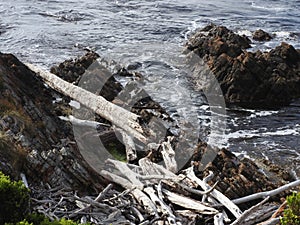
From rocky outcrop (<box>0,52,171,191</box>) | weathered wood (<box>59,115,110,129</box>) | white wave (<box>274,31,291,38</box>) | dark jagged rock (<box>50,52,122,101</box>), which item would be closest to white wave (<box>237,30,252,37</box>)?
white wave (<box>274,31,291,38</box>)

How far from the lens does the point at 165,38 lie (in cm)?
2705

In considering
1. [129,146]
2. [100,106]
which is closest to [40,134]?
[129,146]

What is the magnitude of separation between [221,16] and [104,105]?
22.2 meters

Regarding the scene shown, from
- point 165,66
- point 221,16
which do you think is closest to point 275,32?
point 221,16

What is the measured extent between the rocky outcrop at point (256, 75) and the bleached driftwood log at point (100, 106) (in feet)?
22.5

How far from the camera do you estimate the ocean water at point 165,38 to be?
1596 cm

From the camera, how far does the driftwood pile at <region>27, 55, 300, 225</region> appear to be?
7.88 metres

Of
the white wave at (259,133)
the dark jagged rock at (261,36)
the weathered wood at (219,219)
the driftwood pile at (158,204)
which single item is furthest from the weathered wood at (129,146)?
the dark jagged rock at (261,36)

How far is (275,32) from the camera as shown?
28594 millimetres

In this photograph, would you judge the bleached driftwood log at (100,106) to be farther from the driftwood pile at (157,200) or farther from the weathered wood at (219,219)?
the weathered wood at (219,219)

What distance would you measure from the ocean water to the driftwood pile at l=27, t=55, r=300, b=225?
17.4ft

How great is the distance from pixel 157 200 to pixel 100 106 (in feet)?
19.8

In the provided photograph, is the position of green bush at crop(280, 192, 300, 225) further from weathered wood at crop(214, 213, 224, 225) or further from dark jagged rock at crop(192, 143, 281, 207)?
dark jagged rock at crop(192, 143, 281, 207)

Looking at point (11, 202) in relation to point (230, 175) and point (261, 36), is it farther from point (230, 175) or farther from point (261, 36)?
point (261, 36)
